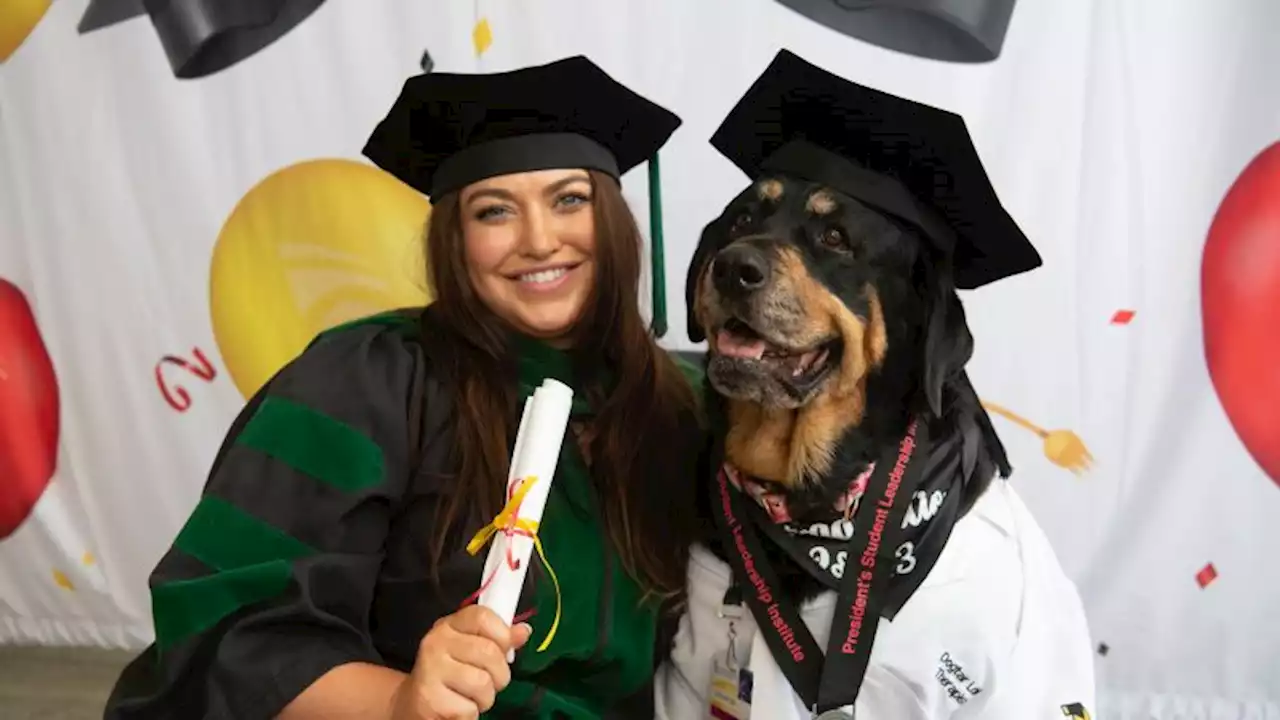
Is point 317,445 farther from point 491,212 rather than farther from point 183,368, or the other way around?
point 183,368

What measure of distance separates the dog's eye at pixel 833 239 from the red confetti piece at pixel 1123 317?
0.88 metres

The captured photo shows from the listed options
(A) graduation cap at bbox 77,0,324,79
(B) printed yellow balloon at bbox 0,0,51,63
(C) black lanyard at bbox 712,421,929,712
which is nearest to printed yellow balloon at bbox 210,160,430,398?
(A) graduation cap at bbox 77,0,324,79

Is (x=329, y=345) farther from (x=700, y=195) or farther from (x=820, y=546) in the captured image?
(x=700, y=195)

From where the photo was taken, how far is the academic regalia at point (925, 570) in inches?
43.8

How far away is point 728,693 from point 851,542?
0.27 metres

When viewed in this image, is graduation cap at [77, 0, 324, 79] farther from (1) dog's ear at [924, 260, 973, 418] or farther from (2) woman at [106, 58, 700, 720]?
(1) dog's ear at [924, 260, 973, 418]

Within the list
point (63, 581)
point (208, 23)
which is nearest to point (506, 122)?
point (208, 23)

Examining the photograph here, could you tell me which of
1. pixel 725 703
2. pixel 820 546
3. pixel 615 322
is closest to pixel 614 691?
pixel 725 703

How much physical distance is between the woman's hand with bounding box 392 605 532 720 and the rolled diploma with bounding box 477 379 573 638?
17mm

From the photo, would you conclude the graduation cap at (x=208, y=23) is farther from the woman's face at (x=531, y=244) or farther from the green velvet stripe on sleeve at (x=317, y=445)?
the green velvet stripe on sleeve at (x=317, y=445)

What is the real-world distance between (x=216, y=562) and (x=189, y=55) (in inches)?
54.1

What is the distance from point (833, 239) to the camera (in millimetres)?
1186

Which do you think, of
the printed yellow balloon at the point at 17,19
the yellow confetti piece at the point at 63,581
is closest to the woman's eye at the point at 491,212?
the printed yellow balloon at the point at 17,19

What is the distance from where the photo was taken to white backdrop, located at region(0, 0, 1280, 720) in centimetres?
172
